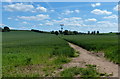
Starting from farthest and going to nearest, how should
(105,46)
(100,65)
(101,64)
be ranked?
(105,46) → (101,64) → (100,65)

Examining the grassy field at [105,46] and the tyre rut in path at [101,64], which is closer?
the tyre rut in path at [101,64]

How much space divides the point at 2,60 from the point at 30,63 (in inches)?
92.8

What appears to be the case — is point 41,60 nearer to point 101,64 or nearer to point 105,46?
point 101,64

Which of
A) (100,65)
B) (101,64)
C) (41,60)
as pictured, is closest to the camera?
(100,65)

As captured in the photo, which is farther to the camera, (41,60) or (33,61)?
(41,60)

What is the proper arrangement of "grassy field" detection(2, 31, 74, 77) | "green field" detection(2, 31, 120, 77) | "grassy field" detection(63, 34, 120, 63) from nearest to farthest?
"green field" detection(2, 31, 120, 77)
"grassy field" detection(2, 31, 74, 77)
"grassy field" detection(63, 34, 120, 63)

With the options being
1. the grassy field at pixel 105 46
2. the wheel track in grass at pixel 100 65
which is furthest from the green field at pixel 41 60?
the wheel track in grass at pixel 100 65

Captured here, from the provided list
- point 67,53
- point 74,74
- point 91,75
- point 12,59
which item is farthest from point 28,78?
point 67,53

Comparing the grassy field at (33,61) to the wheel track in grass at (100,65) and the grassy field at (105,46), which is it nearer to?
the wheel track in grass at (100,65)

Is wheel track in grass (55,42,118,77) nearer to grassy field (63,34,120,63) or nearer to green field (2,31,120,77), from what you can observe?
green field (2,31,120,77)

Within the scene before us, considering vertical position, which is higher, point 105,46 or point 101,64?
point 105,46

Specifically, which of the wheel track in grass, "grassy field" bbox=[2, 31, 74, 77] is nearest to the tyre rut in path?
the wheel track in grass

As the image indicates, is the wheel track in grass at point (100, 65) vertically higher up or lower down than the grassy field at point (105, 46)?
lower down

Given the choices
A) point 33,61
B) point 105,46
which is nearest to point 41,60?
point 33,61
